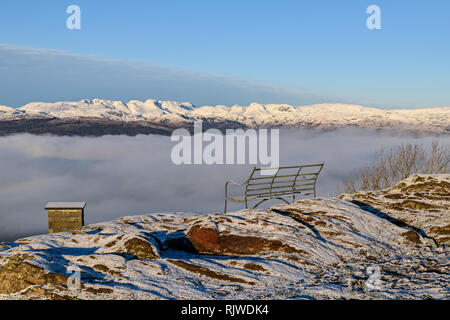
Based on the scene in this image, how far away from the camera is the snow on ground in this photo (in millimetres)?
6594

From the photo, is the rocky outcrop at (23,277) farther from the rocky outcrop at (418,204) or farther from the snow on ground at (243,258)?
the rocky outcrop at (418,204)

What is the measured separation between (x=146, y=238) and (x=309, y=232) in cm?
369

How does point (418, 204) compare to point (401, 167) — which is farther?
point (401, 167)

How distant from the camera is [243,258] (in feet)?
27.6

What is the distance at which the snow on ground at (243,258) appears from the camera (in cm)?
659

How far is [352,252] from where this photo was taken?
914cm

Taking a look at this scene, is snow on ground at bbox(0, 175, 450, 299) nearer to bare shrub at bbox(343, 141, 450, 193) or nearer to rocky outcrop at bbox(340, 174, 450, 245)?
rocky outcrop at bbox(340, 174, 450, 245)

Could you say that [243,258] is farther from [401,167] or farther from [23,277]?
[401,167]

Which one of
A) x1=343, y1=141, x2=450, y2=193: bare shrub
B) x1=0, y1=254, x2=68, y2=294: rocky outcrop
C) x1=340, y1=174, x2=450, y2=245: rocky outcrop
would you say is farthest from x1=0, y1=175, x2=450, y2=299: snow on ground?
x1=343, y1=141, x2=450, y2=193: bare shrub

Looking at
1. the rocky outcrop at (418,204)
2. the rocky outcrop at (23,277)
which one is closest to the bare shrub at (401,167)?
the rocky outcrop at (418,204)

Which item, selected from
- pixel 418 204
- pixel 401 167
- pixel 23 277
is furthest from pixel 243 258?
pixel 401 167

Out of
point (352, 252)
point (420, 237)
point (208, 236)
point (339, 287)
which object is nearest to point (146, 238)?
point (208, 236)

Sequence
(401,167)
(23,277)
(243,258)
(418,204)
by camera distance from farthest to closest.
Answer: (401,167)
(418,204)
(243,258)
(23,277)
